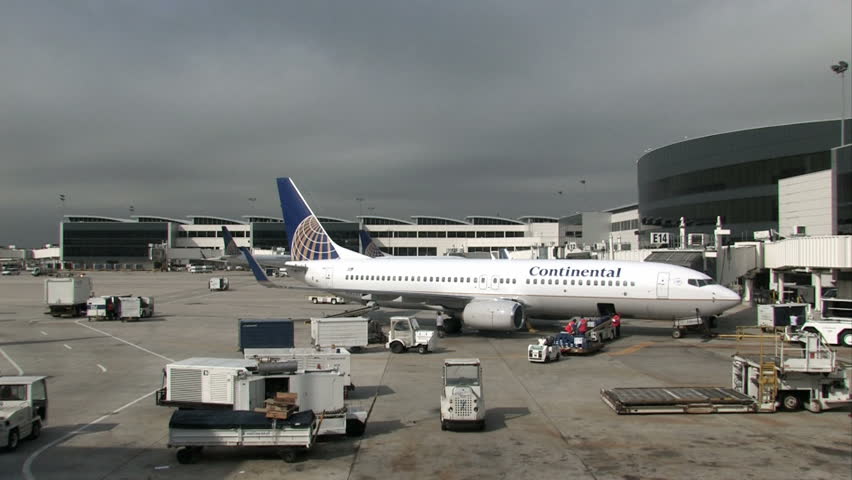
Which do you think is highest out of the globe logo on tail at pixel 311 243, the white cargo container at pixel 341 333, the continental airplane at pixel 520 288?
the globe logo on tail at pixel 311 243

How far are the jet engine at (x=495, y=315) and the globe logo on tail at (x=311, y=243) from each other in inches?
606

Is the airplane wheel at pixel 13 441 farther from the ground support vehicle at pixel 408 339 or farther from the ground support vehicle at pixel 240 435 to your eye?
the ground support vehicle at pixel 408 339

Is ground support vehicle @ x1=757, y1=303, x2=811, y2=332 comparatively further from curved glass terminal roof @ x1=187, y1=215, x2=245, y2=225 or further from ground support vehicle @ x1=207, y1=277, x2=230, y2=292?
curved glass terminal roof @ x1=187, y1=215, x2=245, y2=225

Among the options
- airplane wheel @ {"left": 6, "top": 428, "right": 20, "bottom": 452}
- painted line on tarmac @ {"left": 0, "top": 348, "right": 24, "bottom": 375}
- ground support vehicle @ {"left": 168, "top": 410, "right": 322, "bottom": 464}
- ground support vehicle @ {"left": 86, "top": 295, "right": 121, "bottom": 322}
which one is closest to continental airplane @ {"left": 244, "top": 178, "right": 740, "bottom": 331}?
painted line on tarmac @ {"left": 0, "top": 348, "right": 24, "bottom": 375}

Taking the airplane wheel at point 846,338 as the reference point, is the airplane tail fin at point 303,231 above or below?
above

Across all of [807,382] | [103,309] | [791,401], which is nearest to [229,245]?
[103,309]

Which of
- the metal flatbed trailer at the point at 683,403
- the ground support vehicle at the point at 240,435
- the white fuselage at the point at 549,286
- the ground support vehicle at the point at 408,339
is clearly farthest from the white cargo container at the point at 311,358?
the white fuselage at the point at 549,286

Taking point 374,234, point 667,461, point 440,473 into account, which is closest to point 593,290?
point 667,461

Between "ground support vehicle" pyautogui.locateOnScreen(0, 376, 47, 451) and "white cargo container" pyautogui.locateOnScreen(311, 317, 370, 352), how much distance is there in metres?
13.7

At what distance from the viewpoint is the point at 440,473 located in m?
13.2

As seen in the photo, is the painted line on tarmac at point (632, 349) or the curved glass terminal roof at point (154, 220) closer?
the painted line on tarmac at point (632, 349)

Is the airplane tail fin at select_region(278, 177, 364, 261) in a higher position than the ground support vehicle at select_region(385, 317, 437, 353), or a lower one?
higher

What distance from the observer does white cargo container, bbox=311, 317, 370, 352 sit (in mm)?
29203

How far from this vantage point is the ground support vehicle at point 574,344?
28.6 metres
